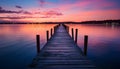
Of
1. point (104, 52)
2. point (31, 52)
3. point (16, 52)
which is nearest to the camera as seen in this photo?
point (16, 52)

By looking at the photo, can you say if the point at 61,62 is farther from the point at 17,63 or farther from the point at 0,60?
the point at 0,60

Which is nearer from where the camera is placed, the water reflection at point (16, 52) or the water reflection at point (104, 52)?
the water reflection at point (16, 52)

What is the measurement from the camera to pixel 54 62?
5965mm

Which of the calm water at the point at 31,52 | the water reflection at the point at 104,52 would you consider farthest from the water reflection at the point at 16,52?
the water reflection at the point at 104,52

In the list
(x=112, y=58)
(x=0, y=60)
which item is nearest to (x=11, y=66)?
(x=0, y=60)

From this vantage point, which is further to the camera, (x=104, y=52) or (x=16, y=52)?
(x=104, y=52)

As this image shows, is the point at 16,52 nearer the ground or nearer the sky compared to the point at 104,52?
nearer the sky

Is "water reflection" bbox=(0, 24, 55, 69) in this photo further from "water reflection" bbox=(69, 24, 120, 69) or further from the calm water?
"water reflection" bbox=(69, 24, 120, 69)

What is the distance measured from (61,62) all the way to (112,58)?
1040 centimetres

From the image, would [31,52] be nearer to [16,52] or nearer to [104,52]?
[16,52]

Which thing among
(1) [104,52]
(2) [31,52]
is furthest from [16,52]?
(1) [104,52]

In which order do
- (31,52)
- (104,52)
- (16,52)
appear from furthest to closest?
(104,52), (31,52), (16,52)

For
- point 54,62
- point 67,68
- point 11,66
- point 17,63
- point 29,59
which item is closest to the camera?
point 67,68

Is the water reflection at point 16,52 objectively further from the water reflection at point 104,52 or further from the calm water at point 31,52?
the water reflection at point 104,52
